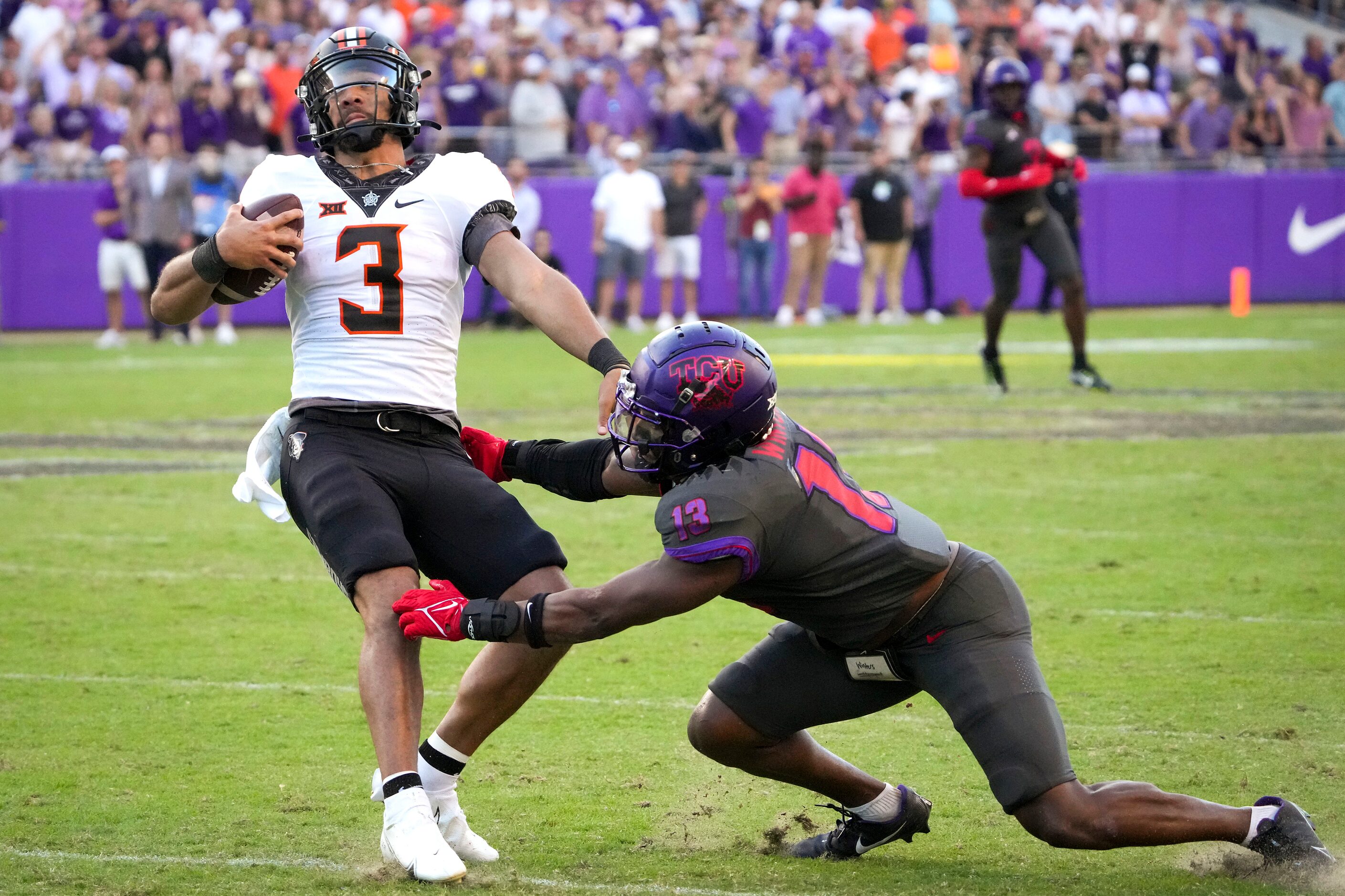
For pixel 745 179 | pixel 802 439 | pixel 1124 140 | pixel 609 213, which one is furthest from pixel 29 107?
pixel 802 439

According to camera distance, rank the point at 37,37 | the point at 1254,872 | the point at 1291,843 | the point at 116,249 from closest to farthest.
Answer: the point at 1291,843, the point at 1254,872, the point at 116,249, the point at 37,37

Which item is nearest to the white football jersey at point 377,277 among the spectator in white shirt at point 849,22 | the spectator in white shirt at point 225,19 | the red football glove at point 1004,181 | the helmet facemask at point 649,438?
the helmet facemask at point 649,438

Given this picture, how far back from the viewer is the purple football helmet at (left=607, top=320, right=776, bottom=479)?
12.2 ft

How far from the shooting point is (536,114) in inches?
808

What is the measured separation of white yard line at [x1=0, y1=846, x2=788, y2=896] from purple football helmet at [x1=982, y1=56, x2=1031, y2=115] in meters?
10.2

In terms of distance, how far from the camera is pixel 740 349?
3822mm

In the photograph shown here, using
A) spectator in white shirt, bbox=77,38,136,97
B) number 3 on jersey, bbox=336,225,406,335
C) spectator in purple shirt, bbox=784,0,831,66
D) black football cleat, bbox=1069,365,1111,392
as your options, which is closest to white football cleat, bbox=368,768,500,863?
number 3 on jersey, bbox=336,225,406,335

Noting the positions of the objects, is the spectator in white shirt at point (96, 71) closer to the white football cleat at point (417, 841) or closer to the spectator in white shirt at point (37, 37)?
the spectator in white shirt at point (37, 37)

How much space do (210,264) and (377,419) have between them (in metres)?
0.56

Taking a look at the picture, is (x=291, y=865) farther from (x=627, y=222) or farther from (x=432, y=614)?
(x=627, y=222)

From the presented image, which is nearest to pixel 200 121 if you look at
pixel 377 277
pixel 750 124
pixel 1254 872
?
pixel 750 124

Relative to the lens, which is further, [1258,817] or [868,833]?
[868,833]

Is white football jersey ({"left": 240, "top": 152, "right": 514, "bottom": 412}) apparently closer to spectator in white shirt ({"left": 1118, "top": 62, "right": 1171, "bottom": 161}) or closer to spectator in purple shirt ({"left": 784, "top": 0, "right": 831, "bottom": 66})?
spectator in purple shirt ({"left": 784, "top": 0, "right": 831, "bottom": 66})

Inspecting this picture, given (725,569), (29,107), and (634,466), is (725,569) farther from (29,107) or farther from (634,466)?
(29,107)
